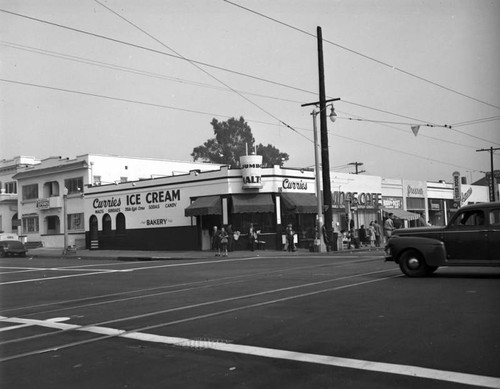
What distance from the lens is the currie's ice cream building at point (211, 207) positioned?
108ft

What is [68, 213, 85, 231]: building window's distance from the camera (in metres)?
43.5

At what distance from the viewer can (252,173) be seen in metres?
32.7

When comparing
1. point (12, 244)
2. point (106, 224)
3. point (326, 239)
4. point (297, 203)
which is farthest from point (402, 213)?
point (12, 244)

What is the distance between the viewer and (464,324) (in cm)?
703

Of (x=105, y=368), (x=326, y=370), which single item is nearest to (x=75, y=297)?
Answer: (x=105, y=368)

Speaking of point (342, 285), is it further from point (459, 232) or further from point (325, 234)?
point (325, 234)

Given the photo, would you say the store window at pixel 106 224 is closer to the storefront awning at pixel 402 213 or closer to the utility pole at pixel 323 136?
the utility pole at pixel 323 136

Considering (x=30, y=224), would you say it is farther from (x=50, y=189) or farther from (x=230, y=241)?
(x=230, y=241)

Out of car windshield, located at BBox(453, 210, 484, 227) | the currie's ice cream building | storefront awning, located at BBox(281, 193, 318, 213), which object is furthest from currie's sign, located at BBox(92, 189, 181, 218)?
car windshield, located at BBox(453, 210, 484, 227)

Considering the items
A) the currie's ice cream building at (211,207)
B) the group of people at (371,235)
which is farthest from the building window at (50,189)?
the group of people at (371,235)

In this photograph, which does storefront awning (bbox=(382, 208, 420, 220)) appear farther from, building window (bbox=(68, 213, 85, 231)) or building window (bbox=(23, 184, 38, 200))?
building window (bbox=(23, 184, 38, 200))

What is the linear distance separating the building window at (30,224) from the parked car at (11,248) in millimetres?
12658

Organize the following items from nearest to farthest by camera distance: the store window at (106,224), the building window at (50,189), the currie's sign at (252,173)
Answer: the currie's sign at (252,173) → the store window at (106,224) → the building window at (50,189)

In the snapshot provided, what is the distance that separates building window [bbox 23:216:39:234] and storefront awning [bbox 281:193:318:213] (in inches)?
1026
